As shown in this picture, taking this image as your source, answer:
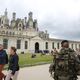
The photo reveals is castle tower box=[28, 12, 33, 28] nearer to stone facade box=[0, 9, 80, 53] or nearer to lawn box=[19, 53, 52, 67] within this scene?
stone facade box=[0, 9, 80, 53]

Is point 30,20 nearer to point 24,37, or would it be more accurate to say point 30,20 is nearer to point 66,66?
point 24,37

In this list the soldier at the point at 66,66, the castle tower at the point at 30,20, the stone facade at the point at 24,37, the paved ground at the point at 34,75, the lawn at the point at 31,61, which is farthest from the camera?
the castle tower at the point at 30,20

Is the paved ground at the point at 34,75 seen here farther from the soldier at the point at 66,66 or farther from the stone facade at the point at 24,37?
the stone facade at the point at 24,37

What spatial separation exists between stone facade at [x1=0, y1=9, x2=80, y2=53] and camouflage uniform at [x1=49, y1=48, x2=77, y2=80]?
69.6 meters

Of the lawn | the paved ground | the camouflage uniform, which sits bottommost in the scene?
the lawn

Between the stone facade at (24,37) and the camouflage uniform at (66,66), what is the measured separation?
69.6 m

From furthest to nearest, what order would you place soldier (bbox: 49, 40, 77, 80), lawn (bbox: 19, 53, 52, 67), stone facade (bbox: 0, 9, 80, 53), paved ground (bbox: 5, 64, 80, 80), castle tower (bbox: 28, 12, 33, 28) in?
castle tower (bbox: 28, 12, 33, 28), stone facade (bbox: 0, 9, 80, 53), lawn (bbox: 19, 53, 52, 67), paved ground (bbox: 5, 64, 80, 80), soldier (bbox: 49, 40, 77, 80)

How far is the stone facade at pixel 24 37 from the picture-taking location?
81.2 meters

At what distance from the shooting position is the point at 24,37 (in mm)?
85812

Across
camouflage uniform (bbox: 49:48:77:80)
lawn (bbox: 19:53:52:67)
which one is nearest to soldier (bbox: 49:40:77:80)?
camouflage uniform (bbox: 49:48:77:80)

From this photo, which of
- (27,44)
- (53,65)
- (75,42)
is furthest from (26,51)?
(53,65)

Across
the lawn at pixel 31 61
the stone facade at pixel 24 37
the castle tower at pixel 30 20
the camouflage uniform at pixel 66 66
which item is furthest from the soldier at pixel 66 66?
the castle tower at pixel 30 20

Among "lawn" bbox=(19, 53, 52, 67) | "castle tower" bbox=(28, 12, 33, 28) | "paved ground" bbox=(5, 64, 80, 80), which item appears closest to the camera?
"paved ground" bbox=(5, 64, 80, 80)

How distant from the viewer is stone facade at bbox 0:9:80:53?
81.2 meters
